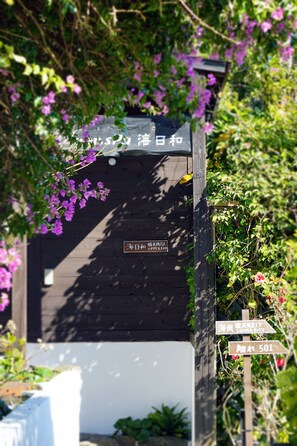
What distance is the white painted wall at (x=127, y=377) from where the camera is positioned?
29.0 feet

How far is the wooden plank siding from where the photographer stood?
29.1ft

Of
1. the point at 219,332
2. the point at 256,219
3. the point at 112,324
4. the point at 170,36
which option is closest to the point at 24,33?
the point at 170,36

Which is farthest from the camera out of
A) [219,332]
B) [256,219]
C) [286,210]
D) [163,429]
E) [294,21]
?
[163,429]

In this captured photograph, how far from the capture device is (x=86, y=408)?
8836 mm

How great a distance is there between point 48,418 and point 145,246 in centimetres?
322

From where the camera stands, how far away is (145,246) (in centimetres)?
888

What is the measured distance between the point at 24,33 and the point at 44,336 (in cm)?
574

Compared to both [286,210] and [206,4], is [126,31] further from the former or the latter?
[286,210]

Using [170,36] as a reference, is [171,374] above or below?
below

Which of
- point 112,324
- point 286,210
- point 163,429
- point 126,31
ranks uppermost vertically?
point 126,31

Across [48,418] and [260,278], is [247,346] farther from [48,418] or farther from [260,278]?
[48,418]

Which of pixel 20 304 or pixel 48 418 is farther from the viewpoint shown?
pixel 20 304

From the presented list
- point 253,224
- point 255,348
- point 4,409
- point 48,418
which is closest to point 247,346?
point 255,348

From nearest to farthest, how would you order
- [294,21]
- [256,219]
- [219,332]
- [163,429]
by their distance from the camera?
[294,21] < [219,332] < [256,219] < [163,429]
